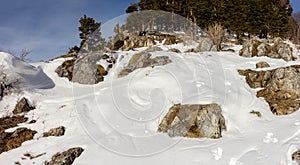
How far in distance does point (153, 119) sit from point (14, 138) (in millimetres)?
4186

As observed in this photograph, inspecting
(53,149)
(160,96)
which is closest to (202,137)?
(160,96)

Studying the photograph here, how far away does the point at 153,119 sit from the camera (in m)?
6.73

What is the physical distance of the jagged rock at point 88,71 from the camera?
10898mm

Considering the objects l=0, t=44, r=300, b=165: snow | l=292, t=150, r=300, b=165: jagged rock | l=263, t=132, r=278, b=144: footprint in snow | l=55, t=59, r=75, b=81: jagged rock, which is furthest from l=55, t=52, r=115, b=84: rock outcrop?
l=292, t=150, r=300, b=165: jagged rock

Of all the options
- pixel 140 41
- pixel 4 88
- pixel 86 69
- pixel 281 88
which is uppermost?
pixel 140 41

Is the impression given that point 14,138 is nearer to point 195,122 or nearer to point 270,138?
point 195,122

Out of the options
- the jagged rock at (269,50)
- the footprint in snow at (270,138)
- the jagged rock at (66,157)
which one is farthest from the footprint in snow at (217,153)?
the jagged rock at (269,50)

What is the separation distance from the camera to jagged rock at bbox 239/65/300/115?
6934 mm

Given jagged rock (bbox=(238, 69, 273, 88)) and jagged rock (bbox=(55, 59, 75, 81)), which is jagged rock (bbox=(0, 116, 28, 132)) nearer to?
jagged rock (bbox=(55, 59, 75, 81))

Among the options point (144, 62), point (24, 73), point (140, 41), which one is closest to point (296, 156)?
point (144, 62)

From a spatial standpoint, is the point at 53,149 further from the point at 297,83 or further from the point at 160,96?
the point at 297,83

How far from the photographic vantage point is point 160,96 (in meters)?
7.61

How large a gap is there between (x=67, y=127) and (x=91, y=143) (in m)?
1.38

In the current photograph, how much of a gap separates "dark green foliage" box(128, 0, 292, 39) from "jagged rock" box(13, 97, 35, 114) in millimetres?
20029
